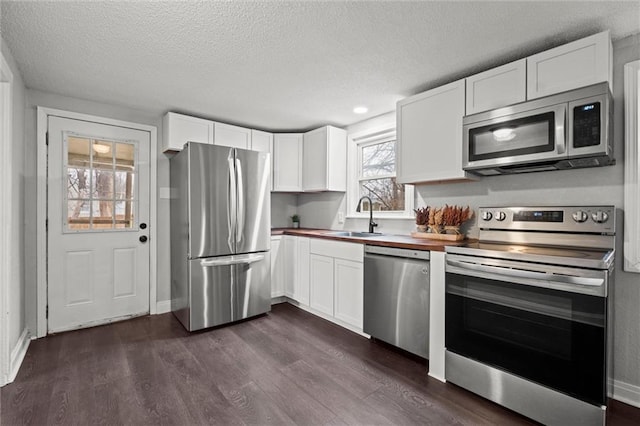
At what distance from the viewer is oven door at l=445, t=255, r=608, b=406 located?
152 cm

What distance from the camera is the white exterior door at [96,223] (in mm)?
2961

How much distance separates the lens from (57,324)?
2.95m

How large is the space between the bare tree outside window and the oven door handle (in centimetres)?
146

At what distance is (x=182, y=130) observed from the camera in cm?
338

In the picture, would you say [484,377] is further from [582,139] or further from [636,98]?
[636,98]

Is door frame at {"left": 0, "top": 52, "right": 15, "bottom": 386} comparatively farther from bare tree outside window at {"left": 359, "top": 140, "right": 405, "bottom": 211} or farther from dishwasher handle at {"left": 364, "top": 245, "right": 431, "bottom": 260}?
bare tree outside window at {"left": 359, "top": 140, "right": 405, "bottom": 211}

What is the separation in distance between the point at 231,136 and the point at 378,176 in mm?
1866

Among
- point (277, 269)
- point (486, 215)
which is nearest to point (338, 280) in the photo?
point (277, 269)

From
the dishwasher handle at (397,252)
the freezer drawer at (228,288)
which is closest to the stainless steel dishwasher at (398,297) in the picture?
the dishwasher handle at (397,252)

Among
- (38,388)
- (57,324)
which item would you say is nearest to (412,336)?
(38,388)

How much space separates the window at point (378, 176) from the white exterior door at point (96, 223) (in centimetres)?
245

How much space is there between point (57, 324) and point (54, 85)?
2.25 meters

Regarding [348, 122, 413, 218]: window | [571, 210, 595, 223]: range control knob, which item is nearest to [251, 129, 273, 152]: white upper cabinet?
[348, 122, 413, 218]: window

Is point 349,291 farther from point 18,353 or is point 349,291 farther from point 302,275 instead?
point 18,353
